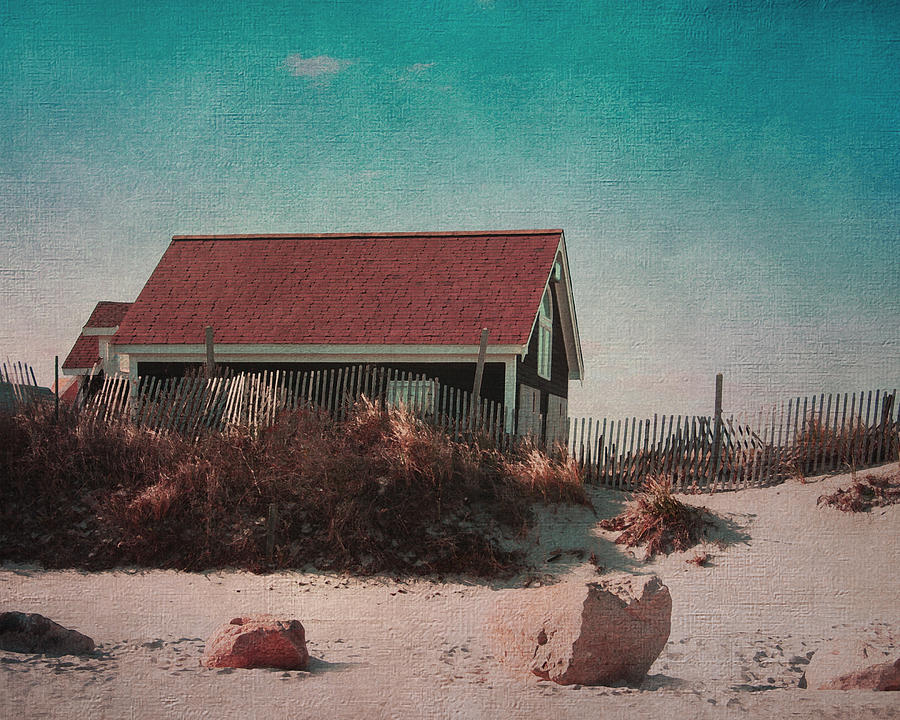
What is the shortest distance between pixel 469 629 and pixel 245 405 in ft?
18.5

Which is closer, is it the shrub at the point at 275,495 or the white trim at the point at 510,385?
the shrub at the point at 275,495

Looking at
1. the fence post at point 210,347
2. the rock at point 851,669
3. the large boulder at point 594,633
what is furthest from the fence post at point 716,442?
the fence post at point 210,347

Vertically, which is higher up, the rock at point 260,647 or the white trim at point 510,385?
the white trim at point 510,385

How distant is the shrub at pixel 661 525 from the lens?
10.5 metres

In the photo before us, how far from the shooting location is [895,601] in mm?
7980

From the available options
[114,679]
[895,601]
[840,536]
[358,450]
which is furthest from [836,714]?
[358,450]

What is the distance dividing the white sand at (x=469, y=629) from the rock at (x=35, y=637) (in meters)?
0.19

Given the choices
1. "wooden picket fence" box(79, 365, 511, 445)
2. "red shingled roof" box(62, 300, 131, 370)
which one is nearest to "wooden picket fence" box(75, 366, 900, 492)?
"wooden picket fence" box(79, 365, 511, 445)

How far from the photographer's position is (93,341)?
60.9ft

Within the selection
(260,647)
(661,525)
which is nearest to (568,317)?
(661,525)

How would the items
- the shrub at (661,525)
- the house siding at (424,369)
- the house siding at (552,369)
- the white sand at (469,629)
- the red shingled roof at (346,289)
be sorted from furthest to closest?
the house siding at (552,369) → the red shingled roof at (346,289) → the house siding at (424,369) → the shrub at (661,525) → the white sand at (469,629)

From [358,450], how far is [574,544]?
2.90 m

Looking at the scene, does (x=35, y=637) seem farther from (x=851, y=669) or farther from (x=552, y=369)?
(x=552, y=369)

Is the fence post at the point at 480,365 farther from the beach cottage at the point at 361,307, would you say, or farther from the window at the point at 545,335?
the window at the point at 545,335
